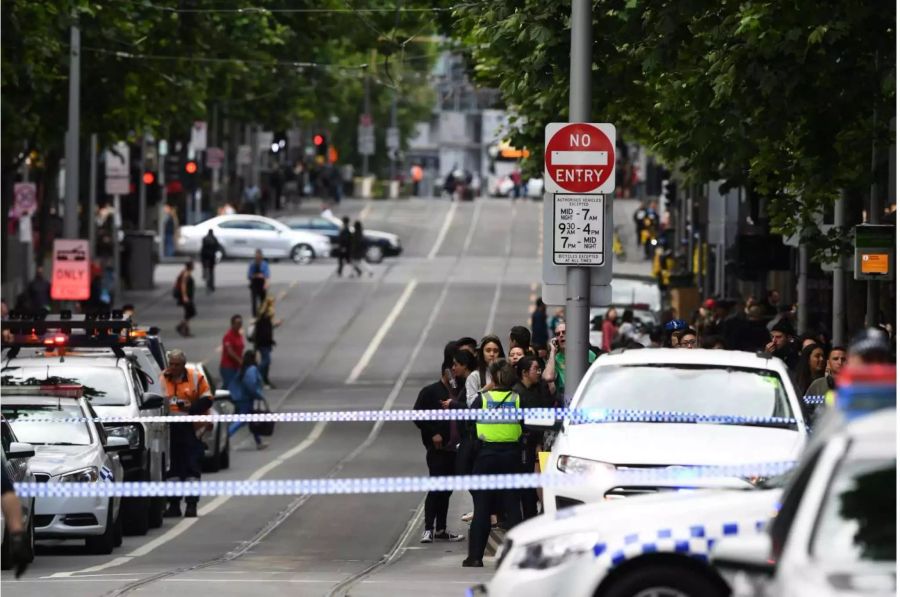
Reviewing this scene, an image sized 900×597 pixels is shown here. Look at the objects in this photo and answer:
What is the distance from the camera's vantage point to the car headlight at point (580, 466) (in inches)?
548

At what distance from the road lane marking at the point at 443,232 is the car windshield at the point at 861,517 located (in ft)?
201

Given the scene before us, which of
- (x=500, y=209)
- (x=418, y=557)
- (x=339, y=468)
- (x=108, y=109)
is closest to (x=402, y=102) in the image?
(x=500, y=209)

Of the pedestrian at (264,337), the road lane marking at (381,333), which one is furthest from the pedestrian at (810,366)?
the road lane marking at (381,333)

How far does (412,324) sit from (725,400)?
35.7 m

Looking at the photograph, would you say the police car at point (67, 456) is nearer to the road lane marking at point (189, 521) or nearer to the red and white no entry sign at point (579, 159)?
the road lane marking at point (189, 521)

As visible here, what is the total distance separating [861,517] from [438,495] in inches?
460

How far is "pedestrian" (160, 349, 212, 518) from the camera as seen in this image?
76.3ft

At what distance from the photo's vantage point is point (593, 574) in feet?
31.5

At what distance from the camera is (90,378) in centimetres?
2170

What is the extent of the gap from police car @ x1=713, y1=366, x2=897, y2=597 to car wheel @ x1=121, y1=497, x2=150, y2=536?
516 inches

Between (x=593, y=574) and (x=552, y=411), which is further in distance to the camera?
(x=552, y=411)

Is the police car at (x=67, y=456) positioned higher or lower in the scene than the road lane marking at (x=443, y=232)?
lower

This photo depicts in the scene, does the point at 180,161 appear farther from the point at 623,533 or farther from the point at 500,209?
the point at 623,533

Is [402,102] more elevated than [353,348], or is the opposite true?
[402,102]
